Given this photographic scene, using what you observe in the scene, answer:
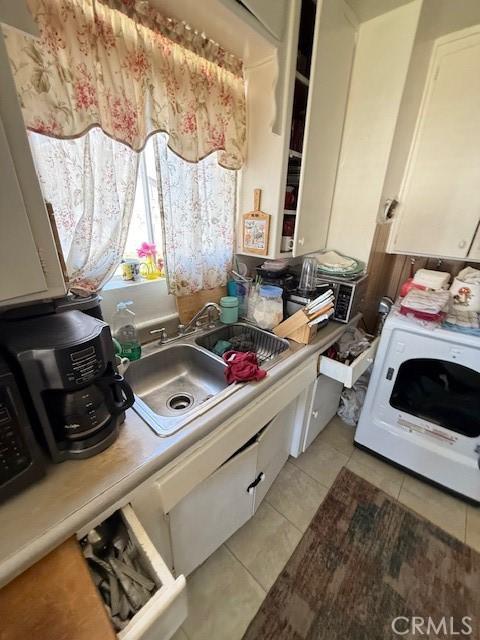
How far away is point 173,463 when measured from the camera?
76 cm

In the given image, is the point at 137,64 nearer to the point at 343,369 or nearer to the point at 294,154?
the point at 294,154

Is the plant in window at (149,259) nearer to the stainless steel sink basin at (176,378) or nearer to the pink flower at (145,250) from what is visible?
the pink flower at (145,250)

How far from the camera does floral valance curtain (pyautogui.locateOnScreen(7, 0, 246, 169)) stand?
730 mm

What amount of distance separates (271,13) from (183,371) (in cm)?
142

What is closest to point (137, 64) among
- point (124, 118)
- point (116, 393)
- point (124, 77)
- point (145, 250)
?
point (124, 77)

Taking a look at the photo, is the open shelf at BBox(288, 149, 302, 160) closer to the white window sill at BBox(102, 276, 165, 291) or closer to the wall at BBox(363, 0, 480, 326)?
the wall at BBox(363, 0, 480, 326)

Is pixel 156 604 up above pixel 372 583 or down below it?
above

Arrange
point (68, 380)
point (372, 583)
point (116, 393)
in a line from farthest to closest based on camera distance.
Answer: point (372, 583), point (116, 393), point (68, 380)

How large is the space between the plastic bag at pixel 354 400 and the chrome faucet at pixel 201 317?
1184 millimetres

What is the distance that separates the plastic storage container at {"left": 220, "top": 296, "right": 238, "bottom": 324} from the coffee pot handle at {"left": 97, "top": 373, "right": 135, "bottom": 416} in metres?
0.77

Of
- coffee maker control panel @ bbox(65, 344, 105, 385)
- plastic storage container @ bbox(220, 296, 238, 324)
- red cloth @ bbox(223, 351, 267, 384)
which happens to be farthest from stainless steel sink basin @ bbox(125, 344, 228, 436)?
coffee maker control panel @ bbox(65, 344, 105, 385)

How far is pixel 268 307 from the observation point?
1.38 metres

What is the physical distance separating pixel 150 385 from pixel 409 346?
1369mm

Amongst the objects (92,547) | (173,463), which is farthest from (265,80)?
(92,547)
